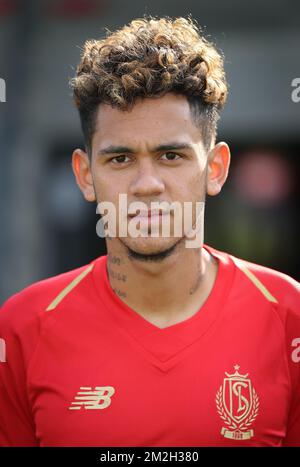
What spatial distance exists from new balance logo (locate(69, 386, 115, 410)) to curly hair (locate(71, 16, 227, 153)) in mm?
982

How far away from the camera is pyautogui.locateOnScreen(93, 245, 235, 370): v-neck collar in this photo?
3293 mm

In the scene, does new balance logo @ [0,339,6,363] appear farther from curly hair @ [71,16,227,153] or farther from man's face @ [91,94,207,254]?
curly hair @ [71,16,227,153]

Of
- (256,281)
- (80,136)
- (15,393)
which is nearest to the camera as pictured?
(15,393)

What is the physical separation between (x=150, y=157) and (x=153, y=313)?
660mm

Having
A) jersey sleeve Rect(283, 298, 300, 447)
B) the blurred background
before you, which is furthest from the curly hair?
the blurred background

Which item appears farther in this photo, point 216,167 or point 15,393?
point 216,167

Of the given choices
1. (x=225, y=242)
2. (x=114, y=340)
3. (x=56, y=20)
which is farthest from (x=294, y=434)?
(x=56, y=20)

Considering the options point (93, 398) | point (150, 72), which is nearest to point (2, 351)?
point (93, 398)

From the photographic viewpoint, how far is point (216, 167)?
356 cm

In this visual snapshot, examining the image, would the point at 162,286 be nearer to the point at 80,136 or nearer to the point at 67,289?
the point at 67,289

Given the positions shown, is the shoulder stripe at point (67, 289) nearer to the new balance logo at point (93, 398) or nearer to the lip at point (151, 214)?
the new balance logo at point (93, 398)

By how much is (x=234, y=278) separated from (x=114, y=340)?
585mm

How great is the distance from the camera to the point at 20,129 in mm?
10547

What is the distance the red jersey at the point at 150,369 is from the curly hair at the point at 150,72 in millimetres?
678
